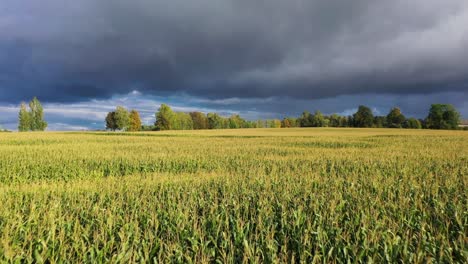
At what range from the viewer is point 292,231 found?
5.34 meters

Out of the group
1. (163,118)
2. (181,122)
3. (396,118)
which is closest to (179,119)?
(181,122)

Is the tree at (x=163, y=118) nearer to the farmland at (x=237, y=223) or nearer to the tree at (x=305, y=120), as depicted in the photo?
the tree at (x=305, y=120)

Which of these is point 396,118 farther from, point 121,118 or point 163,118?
point 121,118

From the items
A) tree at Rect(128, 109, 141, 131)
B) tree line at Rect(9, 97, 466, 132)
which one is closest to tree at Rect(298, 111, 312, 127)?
tree line at Rect(9, 97, 466, 132)

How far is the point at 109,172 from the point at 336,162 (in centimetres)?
1306

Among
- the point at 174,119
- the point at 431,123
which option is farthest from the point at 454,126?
the point at 174,119

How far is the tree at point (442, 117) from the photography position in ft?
371

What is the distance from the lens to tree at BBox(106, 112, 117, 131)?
128 metres

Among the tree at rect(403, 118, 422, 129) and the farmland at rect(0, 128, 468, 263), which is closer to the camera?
the farmland at rect(0, 128, 468, 263)

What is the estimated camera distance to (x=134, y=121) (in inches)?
4884

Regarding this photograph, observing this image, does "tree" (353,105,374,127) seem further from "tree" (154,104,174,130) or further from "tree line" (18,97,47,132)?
"tree line" (18,97,47,132)

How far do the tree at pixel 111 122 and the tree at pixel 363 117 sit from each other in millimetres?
113522

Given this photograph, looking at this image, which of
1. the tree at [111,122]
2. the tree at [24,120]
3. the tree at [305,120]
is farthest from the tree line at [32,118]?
the tree at [305,120]

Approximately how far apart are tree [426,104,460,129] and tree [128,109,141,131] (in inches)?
5173
